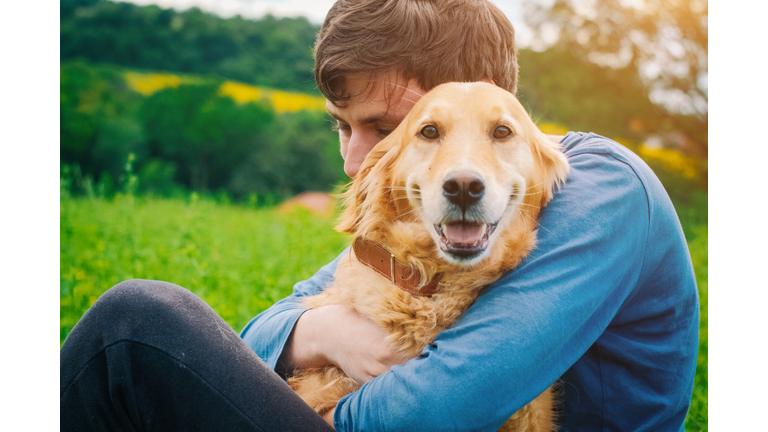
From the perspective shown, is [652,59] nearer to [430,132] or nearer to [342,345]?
[430,132]

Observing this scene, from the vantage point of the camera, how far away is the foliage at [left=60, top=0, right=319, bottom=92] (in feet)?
9.73

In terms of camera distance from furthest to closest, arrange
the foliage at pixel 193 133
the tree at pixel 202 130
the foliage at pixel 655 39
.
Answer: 1. the tree at pixel 202 130
2. the foliage at pixel 193 133
3. the foliage at pixel 655 39

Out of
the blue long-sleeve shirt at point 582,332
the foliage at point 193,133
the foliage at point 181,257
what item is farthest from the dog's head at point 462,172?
the foliage at point 193,133

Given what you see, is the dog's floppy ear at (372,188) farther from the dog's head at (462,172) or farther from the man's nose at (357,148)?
the man's nose at (357,148)

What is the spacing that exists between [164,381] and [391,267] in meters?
0.79

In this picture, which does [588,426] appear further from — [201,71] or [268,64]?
[268,64]

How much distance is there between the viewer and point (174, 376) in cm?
145

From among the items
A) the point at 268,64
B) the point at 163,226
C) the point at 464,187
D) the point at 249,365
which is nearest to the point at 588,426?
the point at 464,187

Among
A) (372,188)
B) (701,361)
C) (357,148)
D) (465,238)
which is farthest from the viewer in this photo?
(701,361)

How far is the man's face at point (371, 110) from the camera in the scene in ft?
6.58

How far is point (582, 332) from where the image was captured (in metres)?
1.29

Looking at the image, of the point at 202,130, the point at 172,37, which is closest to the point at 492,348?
the point at 172,37

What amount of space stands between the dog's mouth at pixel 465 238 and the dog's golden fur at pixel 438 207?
0.8 inches

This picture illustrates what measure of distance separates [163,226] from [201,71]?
6.04ft
